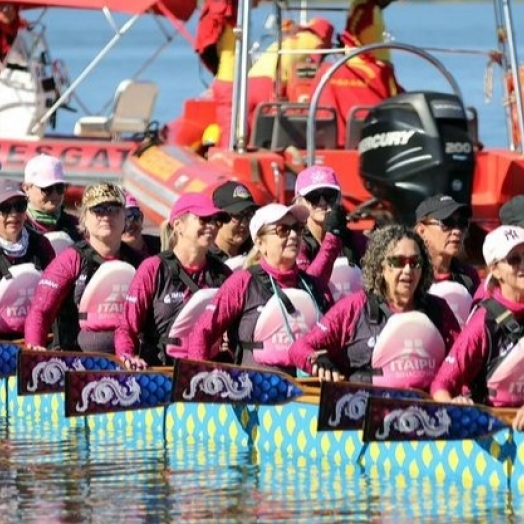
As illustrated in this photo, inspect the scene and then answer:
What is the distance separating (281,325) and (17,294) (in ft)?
7.66

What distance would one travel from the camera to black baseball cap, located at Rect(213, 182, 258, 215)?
12344 millimetres

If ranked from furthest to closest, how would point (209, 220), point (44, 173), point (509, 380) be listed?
point (44, 173)
point (209, 220)
point (509, 380)

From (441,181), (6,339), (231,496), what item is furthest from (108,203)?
(441,181)

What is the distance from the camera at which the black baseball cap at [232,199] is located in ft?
40.5

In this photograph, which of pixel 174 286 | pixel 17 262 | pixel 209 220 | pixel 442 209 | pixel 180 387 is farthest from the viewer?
pixel 17 262

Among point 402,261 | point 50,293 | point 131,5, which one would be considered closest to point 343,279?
point 50,293

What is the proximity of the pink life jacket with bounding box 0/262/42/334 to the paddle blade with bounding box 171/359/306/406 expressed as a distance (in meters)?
2.44

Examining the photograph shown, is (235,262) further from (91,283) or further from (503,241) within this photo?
(503,241)

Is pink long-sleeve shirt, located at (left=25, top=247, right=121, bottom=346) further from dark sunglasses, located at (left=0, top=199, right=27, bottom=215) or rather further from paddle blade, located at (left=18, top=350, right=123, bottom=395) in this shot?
dark sunglasses, located at (left=0, top=199, right=27, bottom=215)

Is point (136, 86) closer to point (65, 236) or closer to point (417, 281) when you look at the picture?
point (65, 236)

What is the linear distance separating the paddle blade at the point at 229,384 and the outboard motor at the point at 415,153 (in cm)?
515

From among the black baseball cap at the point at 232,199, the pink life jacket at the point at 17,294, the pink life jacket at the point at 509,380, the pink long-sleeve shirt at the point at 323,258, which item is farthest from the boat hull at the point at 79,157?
the pink life jacket at the point at 509,380

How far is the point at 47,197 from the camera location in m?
13.9

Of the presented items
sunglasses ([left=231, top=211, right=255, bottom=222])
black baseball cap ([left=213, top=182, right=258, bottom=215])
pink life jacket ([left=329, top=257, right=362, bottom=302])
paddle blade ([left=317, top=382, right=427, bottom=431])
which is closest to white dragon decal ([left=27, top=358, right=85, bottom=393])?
black baseball cap ([left=213, top=182, right=258, bottom=215])
